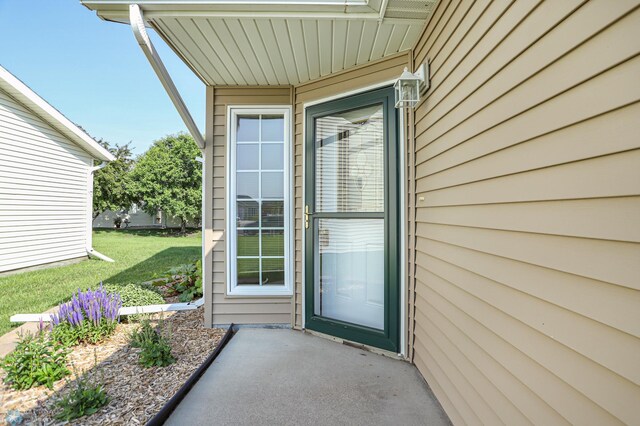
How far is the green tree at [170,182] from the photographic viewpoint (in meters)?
15.8

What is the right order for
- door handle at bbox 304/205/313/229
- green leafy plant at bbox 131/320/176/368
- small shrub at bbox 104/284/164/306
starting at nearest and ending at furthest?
green leafy plant at bbox 131/320/176/368 < door handle at bbox 304/205/313/229 < small shrub at bbox 104/284/164/306

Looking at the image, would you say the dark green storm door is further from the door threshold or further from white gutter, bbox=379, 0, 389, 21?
white gutter, bbox=379, 0, 389, 21

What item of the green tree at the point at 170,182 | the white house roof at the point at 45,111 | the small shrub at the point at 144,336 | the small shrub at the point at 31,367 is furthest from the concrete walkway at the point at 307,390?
the green tree at the point at 170,182

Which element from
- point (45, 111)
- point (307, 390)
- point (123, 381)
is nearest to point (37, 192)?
point (45, 111)

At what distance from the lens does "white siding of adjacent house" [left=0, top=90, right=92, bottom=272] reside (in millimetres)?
5785

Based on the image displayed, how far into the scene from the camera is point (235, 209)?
3.14m

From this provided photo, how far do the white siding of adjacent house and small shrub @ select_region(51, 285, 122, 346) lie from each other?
4.78 m

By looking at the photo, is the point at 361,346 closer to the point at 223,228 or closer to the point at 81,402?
the point at 223,228

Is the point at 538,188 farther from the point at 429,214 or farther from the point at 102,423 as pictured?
the point at 102,423

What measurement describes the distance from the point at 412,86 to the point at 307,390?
214cm

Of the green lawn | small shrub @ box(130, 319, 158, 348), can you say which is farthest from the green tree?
small shrub @ box(130, 319, 158, 348)

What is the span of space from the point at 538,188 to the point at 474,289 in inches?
23.8

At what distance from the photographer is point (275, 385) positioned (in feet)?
6.73

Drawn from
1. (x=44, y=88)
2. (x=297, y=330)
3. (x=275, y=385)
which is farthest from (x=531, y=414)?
(x=44, y=88)
